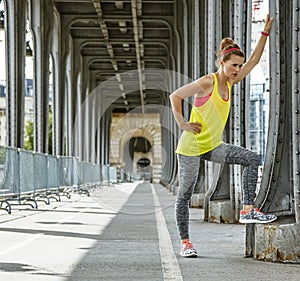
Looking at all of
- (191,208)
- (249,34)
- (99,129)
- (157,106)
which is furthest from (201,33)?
(157,106)

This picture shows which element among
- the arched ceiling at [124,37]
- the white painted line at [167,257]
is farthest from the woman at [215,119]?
the arched ceiling at [124,37]

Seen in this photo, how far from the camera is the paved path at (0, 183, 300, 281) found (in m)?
6.61

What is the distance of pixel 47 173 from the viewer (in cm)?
2392

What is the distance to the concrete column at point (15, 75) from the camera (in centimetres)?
2519

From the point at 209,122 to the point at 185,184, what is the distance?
0.66 m

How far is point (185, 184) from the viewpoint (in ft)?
25.4

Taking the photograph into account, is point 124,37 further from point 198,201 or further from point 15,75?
point 198,201

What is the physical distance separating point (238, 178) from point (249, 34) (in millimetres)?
2421

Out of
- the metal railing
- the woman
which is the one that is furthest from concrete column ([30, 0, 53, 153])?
the woman

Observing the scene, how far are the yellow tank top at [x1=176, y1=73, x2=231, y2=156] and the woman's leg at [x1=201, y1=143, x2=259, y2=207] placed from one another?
0.44 ft

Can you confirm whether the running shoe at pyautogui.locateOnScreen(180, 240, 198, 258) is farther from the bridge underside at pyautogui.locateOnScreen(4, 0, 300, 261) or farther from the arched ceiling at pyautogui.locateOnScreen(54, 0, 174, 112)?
the arched ceiling at pyautogui.locateOnScreen(54, 0, 174, 112)

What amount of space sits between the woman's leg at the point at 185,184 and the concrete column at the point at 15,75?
58.3 ft

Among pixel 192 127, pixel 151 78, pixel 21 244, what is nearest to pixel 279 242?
pixel 192 127

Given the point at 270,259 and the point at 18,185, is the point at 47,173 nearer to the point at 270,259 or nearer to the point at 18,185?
the point at 18,185
